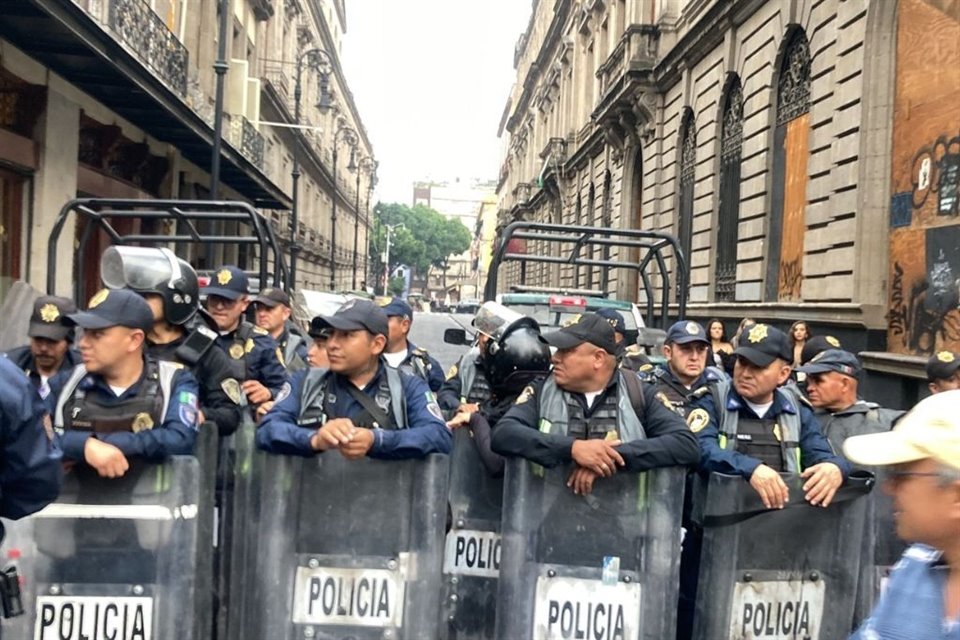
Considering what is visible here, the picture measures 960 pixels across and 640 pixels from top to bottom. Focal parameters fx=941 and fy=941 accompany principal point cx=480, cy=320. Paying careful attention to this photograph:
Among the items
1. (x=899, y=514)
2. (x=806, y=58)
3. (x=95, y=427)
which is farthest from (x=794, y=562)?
(x=806, y=58)

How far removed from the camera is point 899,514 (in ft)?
6.82

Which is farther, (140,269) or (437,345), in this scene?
(437,345)

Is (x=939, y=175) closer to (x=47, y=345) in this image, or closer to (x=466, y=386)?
(x=466, y=386)

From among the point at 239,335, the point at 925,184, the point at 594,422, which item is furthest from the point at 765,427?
the point at 925,184

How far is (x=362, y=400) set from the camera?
409 cm

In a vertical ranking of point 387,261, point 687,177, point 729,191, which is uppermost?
point 387,261

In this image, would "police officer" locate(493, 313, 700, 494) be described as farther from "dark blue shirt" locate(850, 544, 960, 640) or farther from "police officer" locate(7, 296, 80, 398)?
"police officer" locate(7, 296, 80, 398)

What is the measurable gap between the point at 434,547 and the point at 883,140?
11338 mm

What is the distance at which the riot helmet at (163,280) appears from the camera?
4.78 metres

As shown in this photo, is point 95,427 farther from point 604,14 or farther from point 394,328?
point 604,14

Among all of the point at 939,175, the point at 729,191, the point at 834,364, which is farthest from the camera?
the point at 729,191

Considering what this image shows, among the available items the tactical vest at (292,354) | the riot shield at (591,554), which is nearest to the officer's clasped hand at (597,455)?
the riot shield at (591,554)

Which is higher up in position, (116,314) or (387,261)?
(387,261)

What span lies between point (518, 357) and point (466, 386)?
1024 mm
